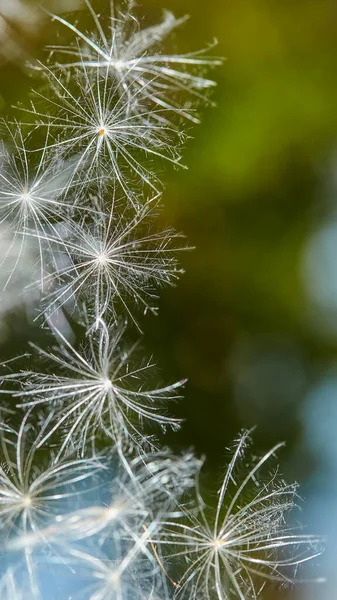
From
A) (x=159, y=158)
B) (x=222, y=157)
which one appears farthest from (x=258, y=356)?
(x=159, y=158)

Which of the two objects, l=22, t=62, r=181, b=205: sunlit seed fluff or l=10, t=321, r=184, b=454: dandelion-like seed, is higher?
l=22, t=62, r=181, b=205: sunlit seed fluff

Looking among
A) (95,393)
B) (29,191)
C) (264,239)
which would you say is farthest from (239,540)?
(264,239)

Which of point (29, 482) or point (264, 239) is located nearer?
point (29, 482)

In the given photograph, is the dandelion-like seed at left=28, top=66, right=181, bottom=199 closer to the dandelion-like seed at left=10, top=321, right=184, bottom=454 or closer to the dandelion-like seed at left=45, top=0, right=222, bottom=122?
the dandelion-like seed at left=45, top=0, right=222, bottom=122

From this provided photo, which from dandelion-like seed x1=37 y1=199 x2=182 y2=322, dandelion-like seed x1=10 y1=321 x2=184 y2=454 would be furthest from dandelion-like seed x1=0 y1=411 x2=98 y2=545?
dandelion-like seed x1=37 y1=199 x2=182 y2=322

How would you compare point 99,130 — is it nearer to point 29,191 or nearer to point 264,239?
point 29,191

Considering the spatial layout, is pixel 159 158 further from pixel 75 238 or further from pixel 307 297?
pixel 307 297
